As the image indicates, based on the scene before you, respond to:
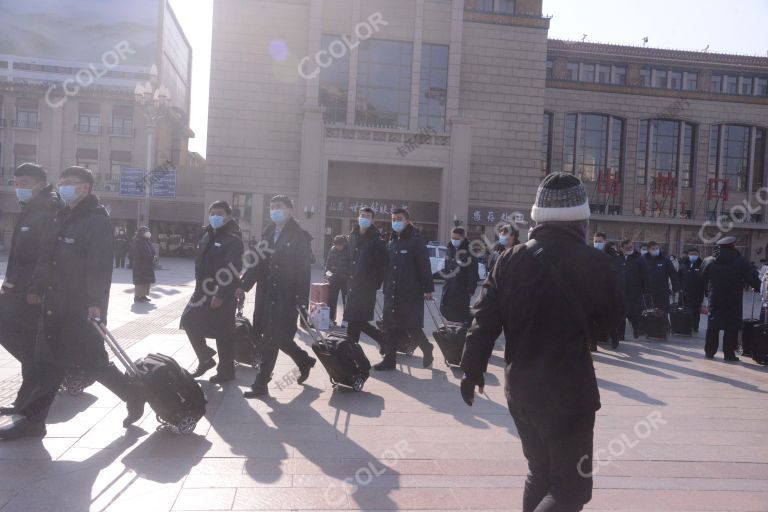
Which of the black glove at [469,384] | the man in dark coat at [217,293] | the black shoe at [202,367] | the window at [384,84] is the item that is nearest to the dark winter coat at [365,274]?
the man in dark coat at [217,293]

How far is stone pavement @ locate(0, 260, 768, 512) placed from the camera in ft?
12.9

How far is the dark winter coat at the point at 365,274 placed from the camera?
26.2 ft

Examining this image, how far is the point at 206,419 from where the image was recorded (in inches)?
216

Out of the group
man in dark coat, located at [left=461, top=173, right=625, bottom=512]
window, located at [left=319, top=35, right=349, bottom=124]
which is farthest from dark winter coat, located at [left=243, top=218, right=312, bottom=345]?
window, located at [left=319, top=35, right=349, bottom=124]

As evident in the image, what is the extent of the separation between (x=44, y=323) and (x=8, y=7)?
200 feet

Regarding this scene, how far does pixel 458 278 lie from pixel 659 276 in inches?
218

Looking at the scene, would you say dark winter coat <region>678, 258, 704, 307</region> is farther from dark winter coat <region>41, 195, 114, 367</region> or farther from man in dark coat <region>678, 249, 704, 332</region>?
dark winter coat <region>41, 195, 114, 367</region>

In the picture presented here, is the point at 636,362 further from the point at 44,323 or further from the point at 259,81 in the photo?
the point at 259,81

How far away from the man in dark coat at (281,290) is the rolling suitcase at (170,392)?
1.22 m

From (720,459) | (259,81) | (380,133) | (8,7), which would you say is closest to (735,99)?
(380,133)

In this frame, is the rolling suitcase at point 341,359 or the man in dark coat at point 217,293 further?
the man in dark coat at point 217,293

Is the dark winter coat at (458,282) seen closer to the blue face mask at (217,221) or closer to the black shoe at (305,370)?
the black shoe at (305,370)

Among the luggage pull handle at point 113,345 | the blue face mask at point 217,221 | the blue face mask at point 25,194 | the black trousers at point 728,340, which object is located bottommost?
the black trousers at point 728,340

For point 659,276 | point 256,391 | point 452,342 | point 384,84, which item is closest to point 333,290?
point 452,342
